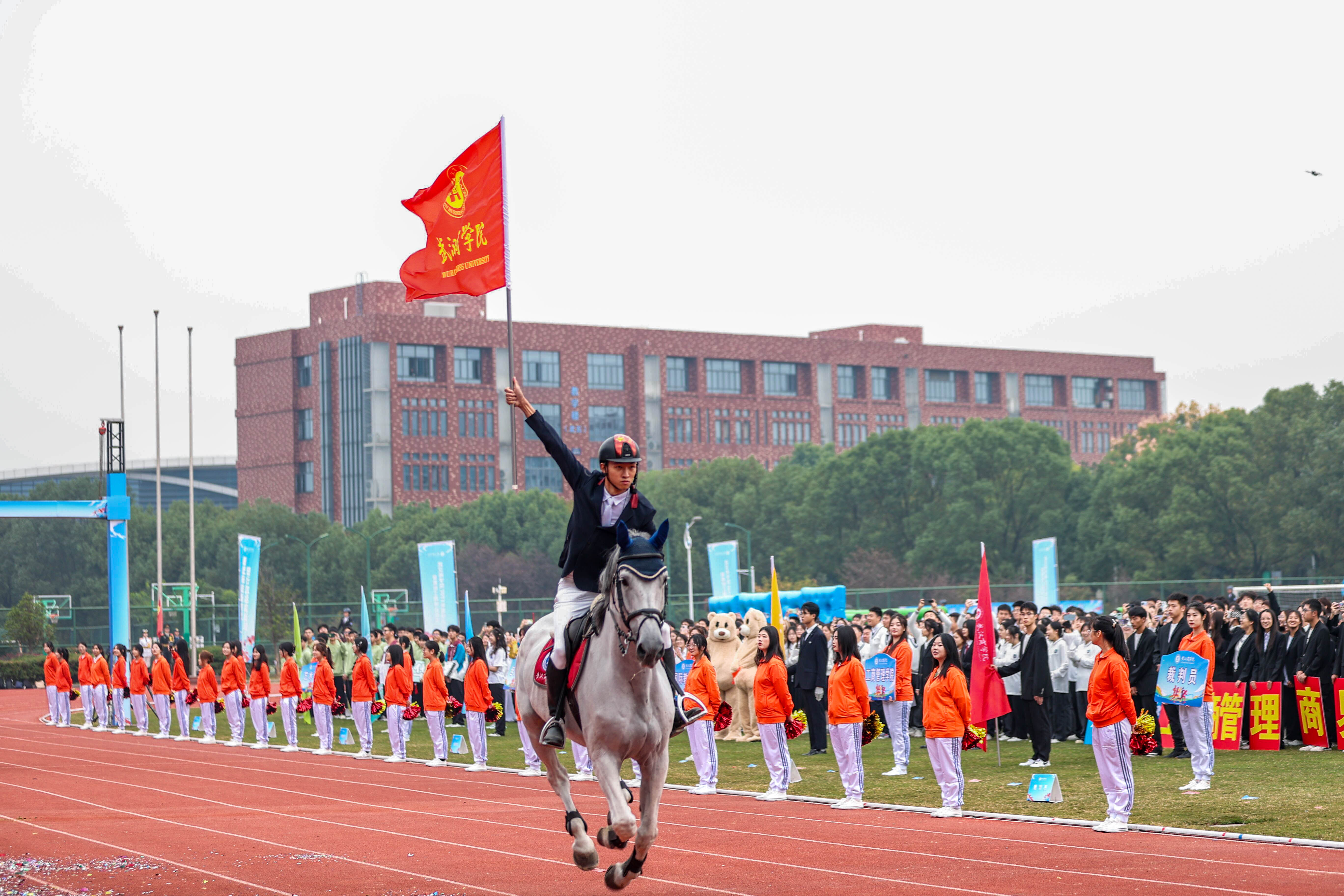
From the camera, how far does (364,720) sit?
2578 centimetres

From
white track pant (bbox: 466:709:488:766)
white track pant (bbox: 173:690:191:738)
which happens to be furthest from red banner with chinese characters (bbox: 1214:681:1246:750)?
white track pant (bbox: 173:690:191:738)

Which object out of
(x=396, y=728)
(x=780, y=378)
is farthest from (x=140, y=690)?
(x=780, y=378)

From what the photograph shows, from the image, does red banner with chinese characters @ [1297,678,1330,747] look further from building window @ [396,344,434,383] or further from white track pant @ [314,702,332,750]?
building window @ [396,344,434,383]

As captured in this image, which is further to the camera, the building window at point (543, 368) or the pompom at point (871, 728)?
the building window at point (543, 368)

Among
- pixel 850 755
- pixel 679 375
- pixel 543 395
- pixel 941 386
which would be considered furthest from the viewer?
pixel 941 386

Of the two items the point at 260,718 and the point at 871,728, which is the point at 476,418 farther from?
the point at 871,728

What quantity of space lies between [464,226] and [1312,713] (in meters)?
12.7

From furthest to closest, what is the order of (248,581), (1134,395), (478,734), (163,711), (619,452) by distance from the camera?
(1134,395)
(248,581)
(163,711)
(478,734)
(619,452)

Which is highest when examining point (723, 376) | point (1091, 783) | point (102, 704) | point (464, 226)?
point (723, 376)

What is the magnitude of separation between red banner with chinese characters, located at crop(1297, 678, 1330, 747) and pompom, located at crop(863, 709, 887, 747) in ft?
21.3

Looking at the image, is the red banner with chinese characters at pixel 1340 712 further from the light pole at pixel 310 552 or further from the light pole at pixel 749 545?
the light pole at pixel 310 552

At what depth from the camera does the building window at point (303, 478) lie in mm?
108500

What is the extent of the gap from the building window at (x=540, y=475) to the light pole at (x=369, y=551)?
18.3 metres

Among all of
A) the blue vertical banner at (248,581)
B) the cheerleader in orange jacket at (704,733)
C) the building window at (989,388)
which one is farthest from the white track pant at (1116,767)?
the building window at (989,388)
